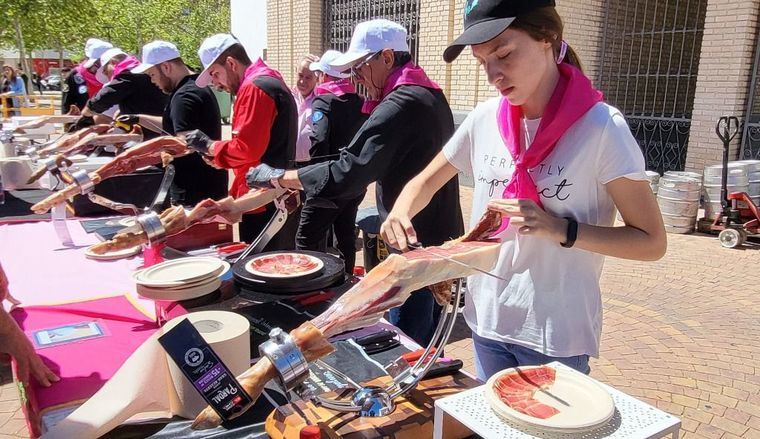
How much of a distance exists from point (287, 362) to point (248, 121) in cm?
233

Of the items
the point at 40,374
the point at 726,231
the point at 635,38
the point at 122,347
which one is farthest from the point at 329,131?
the point at 635,38

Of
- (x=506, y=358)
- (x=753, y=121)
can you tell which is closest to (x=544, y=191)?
(x=506, y=358)

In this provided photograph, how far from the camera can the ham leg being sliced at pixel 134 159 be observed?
287 centimetres

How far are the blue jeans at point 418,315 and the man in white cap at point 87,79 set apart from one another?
6.70 metres

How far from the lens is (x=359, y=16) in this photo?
437 inches

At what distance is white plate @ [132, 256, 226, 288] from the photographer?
197 cm

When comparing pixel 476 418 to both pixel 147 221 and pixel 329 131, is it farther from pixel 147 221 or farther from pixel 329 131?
pixel 329 131

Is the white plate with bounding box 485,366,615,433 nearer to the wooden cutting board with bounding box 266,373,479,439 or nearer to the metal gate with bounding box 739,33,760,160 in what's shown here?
the wooden cutting board with bounding box 266,373,479,439

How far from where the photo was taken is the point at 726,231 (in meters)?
6.17

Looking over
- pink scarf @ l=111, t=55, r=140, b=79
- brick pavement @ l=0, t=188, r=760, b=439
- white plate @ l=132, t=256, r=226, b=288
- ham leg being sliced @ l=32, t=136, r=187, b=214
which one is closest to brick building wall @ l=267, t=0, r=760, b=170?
brick pavement @ l=0, t=188, r=760, b=439

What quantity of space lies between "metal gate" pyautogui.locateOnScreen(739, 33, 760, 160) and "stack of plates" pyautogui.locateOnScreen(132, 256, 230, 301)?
7.68 meters

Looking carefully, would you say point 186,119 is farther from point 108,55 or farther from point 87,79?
point 87,79

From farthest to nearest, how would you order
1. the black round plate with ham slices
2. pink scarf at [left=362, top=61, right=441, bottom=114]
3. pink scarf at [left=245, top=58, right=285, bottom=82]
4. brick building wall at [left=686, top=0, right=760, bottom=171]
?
brick building wall at [left=686, top=0, right=760, bottom=171] < pink scarf at [left=245, top=58, right=285, bottom=82] < pink scarf at [left=362, top=61, right=441, bottom=114] < the black round plate with ham slices

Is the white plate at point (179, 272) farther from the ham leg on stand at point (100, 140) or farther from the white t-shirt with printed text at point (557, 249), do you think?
the ham leg on stand at point (100, 140)
